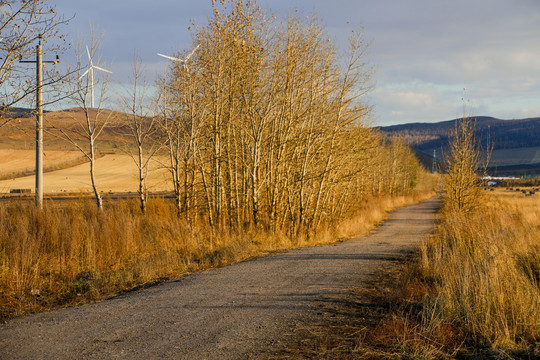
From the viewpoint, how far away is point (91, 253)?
11.2 meters

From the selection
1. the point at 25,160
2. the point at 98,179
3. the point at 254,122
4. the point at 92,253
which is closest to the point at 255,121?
the point at 254,122

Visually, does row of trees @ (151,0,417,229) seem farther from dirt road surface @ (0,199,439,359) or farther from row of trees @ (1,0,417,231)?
dirt road surface @ (0,199,439,359)

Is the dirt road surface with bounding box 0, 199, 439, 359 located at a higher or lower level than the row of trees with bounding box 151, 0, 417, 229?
lower

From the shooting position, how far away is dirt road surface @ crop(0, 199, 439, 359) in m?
5.55

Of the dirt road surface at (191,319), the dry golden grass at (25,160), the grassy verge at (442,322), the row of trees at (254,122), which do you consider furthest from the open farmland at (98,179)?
the grassy verge at (442,322)

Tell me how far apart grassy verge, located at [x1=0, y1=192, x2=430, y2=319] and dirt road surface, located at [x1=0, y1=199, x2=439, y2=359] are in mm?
1058

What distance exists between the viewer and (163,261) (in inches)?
457

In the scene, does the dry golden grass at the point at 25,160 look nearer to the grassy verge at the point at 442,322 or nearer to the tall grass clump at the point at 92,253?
the tall grass clump at the point at 92,253

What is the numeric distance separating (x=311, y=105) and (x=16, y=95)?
1249 cm

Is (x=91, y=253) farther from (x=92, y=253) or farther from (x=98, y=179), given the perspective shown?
(x=98, y=179)

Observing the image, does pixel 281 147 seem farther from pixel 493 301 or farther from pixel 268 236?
pixel 493 301

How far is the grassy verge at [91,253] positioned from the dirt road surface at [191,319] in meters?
1.06

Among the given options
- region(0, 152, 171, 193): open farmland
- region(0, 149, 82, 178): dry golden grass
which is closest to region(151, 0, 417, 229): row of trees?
region(0, 152, 171, 193): open farmland

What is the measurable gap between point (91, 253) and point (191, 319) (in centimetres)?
546
